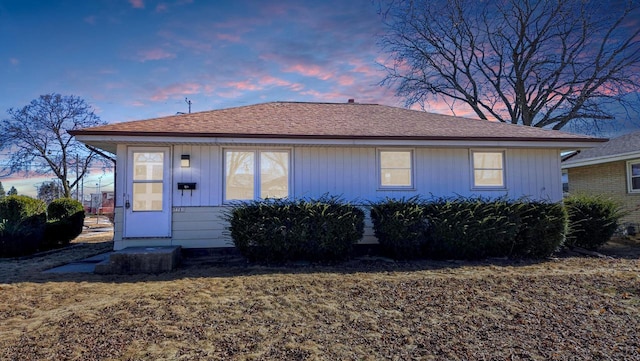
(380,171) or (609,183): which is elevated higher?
(380,171)

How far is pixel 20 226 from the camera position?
8.77 m

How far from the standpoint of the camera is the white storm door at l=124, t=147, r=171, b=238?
25.5 feet

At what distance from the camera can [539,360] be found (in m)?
3.05

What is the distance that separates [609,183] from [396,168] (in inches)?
452

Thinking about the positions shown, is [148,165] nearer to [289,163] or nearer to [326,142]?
[289,163]

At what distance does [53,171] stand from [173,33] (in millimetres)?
19693

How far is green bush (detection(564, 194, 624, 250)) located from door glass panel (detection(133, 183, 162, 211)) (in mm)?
9414

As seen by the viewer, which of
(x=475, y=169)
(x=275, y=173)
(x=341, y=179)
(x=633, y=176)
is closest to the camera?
(x=275, y=173)

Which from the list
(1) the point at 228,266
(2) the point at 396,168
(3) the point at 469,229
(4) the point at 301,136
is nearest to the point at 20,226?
(1) the point at 228,266

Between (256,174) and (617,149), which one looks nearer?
(256,174)

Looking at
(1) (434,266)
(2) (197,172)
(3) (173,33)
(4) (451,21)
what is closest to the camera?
(1) (434,266)

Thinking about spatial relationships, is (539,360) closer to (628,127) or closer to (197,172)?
(197,172)

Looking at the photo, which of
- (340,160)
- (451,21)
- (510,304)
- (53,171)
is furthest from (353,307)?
(53,171)

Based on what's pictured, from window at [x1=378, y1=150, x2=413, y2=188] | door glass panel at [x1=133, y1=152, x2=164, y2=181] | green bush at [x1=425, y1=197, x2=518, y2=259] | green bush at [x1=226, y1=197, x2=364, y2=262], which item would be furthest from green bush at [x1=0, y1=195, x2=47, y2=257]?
green bush at [x1=425, y1=197, x2=518, y2=259]
